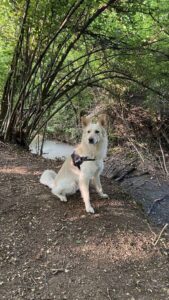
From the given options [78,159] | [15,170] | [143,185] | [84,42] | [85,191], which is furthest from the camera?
[84,42]

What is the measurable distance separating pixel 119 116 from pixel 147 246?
281 inches

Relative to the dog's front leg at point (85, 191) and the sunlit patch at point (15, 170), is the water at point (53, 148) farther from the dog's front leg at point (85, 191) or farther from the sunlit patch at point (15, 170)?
the dog's front leg at point (85, 191)

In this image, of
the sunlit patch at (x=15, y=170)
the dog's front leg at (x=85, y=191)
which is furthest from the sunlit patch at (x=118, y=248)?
the sunlit patch at (x=15, y=170)

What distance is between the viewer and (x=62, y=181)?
520 cm

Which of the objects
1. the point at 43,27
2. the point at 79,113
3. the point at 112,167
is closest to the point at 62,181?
the point at 43,27

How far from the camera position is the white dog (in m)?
4.88

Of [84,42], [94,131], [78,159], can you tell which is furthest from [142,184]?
[84,42]

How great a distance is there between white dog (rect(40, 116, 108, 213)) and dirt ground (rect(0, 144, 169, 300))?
19 cm

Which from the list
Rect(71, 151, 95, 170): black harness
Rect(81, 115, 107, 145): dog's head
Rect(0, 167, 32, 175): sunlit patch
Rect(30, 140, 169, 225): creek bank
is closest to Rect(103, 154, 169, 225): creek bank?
Rect(30, 140, 169, 225): creek bank

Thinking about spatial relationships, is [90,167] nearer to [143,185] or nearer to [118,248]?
[118,248]

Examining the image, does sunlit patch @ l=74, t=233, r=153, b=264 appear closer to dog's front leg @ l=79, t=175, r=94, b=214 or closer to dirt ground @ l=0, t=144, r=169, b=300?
dirt ground @ l=0, t=144, r=169, b=300

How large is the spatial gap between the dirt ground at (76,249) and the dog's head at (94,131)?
960 mm

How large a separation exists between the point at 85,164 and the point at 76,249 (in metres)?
1.25

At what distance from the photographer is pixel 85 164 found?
196 inches
